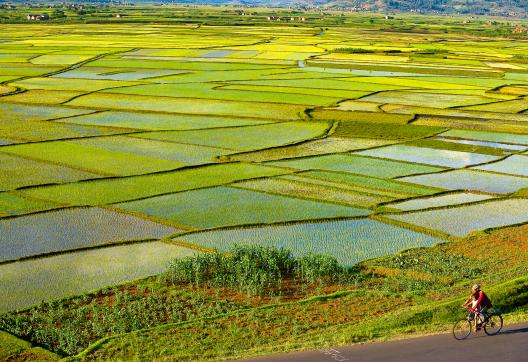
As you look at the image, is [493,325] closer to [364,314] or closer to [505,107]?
[364,314]

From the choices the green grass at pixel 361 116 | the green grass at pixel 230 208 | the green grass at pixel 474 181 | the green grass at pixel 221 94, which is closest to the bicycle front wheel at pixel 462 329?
the green grass at pixel 230 208

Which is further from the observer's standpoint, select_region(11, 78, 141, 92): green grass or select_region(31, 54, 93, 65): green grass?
select_region(31, 54, 93, 65): green grass

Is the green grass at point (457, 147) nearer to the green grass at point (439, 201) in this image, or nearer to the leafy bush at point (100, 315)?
the green grass at point (439, 201)

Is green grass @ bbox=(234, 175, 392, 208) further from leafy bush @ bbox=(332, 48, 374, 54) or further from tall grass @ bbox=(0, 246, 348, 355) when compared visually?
leafy bush @ bbox=(332, 48, 374, 54)

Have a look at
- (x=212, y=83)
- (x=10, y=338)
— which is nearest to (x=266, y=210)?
(x=10, y=338)

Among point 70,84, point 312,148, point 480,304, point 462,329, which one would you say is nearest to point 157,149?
point 312,148

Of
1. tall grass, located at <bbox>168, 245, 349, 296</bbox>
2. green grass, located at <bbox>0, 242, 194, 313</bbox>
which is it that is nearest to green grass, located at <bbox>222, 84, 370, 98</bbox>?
green grass, located at <bbox>0, 242, 194, 313</bbox>
